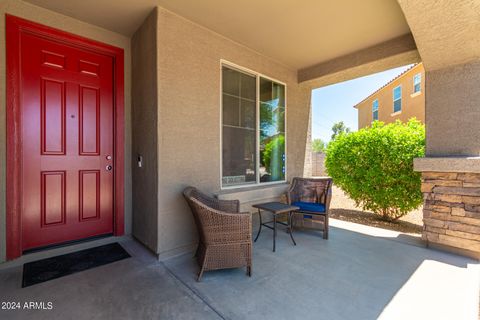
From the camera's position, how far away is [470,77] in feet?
8.80

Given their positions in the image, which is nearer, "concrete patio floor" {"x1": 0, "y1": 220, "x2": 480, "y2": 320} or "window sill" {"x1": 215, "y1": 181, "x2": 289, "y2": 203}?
"concrete patio floor" {"x1": 0, "y1": 220, "x2": 480, "y2": 320}

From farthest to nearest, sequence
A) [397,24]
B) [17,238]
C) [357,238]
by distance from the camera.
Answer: [357,238] → [397,24] → [17,238]

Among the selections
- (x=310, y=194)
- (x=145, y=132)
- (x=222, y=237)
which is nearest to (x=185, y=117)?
(x=145, y=132)

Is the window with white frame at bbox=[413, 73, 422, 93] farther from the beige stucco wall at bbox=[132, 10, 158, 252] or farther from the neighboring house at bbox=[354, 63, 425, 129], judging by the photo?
the beige stucco wall at bbox=[132, 10, 158, 252]

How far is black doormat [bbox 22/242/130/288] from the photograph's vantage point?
2211 millimetres

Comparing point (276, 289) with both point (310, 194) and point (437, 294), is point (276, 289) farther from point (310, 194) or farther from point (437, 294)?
point (310, 194)

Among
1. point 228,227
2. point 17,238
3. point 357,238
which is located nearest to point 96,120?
point 17,238

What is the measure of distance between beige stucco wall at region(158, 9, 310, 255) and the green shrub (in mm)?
3048

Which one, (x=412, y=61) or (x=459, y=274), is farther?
(x=412, y=61)

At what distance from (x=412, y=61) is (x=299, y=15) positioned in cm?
205

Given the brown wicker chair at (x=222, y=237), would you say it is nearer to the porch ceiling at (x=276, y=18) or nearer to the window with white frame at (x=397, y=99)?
the porch ceiling at (x=276, y=18)

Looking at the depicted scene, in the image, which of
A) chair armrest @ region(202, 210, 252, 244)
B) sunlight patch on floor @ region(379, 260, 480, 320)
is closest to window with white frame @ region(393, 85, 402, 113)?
sunlight patch on floor @ region(379, 260, 480, 320)

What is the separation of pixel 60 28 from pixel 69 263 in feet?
9.17

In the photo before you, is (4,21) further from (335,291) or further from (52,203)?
(335,291)
